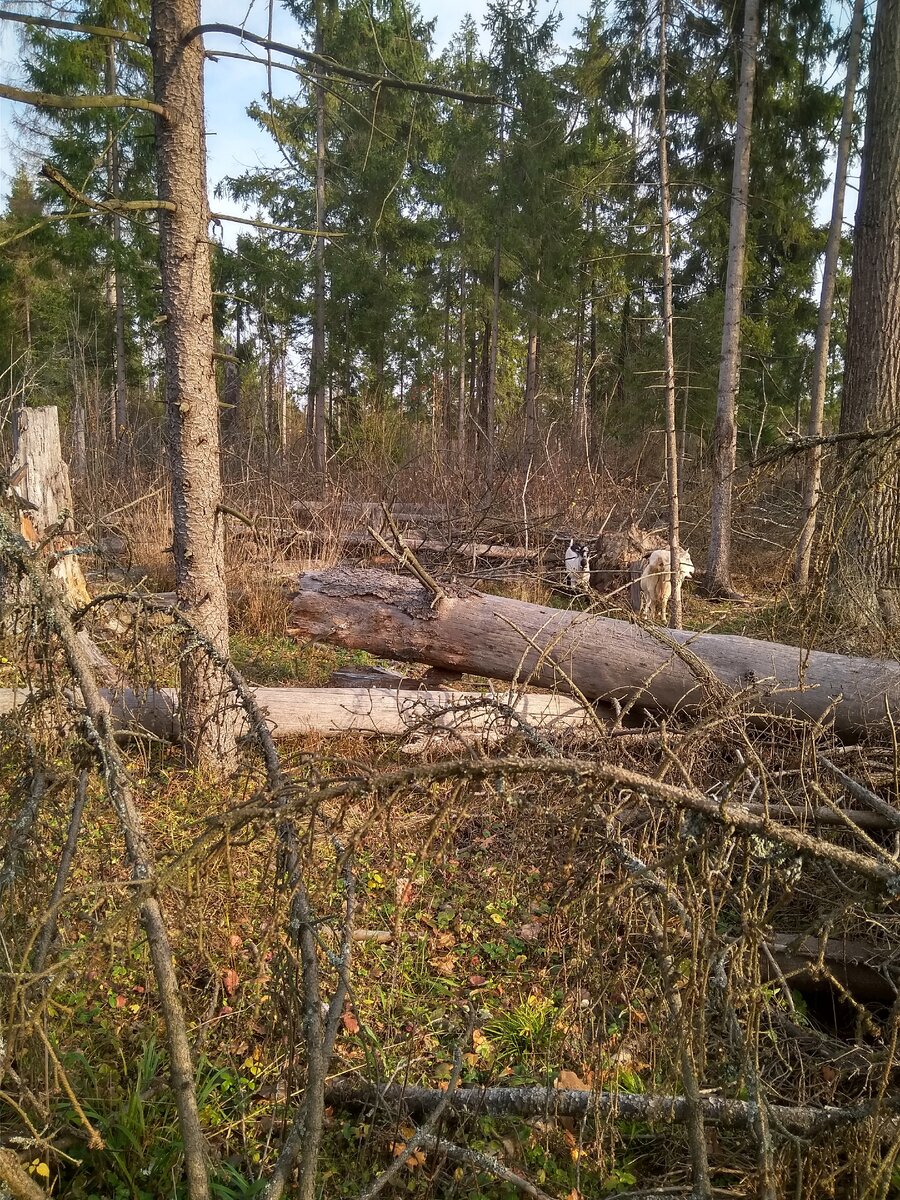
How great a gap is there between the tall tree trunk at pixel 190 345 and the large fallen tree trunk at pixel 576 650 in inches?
53.4

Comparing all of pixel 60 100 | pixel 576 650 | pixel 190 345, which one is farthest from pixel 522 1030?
pixel 60 100

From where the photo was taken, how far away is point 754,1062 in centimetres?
168

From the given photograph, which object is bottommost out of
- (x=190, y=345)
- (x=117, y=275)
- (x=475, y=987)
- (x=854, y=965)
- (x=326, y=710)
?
(x=475, y=987)

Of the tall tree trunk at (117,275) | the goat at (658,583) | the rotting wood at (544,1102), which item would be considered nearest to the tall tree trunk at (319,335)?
the tall tree trunk at (117,275)

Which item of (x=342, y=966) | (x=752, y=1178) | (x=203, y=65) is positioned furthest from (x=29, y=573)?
(x=203, y=65)

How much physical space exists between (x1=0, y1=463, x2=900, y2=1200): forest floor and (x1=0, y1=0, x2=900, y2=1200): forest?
21mm

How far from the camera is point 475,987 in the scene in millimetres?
3299

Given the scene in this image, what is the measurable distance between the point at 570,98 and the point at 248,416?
10.1m

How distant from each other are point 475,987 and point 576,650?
2.28 m

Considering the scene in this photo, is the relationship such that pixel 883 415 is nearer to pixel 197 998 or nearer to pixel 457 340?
pixel 197 998

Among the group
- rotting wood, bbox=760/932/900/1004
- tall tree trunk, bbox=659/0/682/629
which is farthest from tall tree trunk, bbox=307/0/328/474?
rotting wood, bbox=760/932/900/1004

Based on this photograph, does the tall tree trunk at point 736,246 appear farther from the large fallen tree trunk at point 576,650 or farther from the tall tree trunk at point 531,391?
the tall tree trunk at point 531,391

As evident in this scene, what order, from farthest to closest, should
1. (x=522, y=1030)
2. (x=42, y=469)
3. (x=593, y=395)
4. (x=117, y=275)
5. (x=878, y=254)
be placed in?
(x=593, y=395) → (x=117, y=275) → (x=42, y=469) → (x=878, y=254) → (x=522, y=1030)

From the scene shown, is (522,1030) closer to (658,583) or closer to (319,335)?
(658,583)
